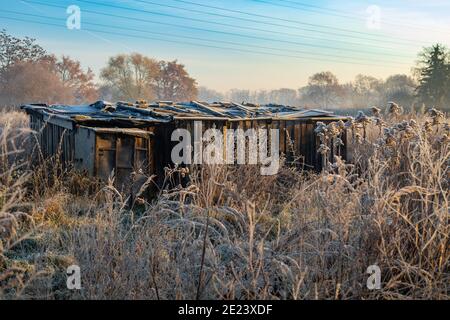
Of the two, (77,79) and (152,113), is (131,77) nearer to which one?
(77,79)

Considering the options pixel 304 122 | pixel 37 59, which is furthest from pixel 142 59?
pixel 304 122

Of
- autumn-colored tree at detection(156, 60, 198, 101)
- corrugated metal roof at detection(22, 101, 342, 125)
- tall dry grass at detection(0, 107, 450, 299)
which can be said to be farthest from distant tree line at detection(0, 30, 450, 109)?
tall dry grass at detection(0, 107, 450, 299)

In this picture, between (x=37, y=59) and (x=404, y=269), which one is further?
(x=37, y=59)

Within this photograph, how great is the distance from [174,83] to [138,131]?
36.2 metres

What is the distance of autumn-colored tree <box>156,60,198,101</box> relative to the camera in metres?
45.4

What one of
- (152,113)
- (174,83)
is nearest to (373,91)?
(174,83)

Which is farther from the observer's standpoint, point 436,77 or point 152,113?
point 436,77

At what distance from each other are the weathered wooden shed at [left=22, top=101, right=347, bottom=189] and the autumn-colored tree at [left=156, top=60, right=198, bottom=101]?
30.5 meters

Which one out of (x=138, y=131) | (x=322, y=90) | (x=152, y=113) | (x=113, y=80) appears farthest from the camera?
(x=322, y=90)

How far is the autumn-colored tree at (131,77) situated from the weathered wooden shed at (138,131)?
26.7 metres

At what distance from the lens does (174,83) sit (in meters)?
47.1

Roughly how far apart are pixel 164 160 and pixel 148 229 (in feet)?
24.7
